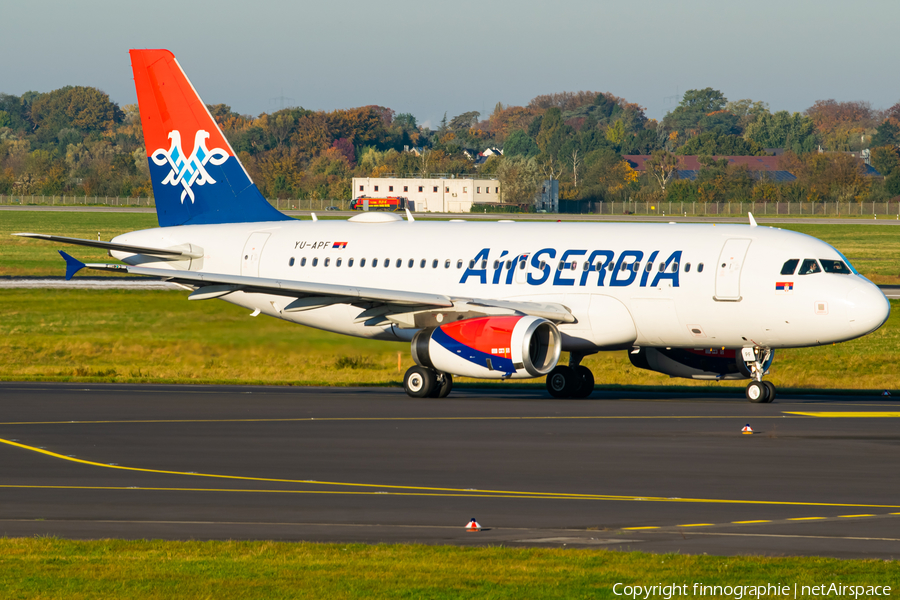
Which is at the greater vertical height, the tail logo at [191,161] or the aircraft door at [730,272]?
the tail logo at [191,161]

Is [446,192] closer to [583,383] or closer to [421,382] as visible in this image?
[583,383]

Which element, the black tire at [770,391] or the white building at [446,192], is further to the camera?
the white building at [446,192]

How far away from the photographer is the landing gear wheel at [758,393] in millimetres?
32562

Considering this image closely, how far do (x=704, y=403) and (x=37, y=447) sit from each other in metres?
17.2

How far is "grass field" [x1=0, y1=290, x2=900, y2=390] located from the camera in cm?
3912

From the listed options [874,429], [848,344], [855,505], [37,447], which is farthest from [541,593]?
[848,344]

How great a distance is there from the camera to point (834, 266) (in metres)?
31.6

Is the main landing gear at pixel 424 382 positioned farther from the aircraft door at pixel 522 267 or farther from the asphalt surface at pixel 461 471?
the aircraft door at pixel 522 267

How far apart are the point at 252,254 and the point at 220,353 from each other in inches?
128

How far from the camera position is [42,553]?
1445cm

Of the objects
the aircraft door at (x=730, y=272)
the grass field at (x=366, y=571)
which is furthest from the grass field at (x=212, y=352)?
the grass field at (x=366, y=571)

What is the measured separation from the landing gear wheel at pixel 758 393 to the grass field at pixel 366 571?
1905 cm

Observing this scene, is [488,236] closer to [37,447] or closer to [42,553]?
[37,447]

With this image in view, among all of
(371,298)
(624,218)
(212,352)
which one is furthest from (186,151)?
(624,218)
